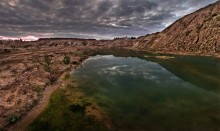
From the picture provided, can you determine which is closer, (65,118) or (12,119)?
(12,119)

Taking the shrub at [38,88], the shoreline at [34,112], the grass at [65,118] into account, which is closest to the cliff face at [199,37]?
the shrub at [38,88]

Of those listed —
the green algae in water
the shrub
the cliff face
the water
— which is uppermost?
the cliff face

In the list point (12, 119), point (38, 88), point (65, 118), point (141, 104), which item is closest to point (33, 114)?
point (12, 119)

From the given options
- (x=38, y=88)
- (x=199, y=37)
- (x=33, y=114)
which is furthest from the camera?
(x=199, y=37)

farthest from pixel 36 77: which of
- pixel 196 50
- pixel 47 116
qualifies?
pixel 196 50

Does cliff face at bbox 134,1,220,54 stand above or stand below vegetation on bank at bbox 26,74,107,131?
above

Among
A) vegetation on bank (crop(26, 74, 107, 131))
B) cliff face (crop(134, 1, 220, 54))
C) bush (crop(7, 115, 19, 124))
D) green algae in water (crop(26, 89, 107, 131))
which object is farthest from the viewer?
cliff face (crop(134, 1, 220, 54))

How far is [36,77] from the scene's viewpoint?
129ft

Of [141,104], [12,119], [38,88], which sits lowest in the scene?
[141,104]

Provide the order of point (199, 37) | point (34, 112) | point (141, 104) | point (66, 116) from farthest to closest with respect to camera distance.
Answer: point (199, 37), point (141, 104), point (34, 112), point (66, 116)

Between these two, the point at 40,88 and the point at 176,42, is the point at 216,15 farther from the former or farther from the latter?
the point at 40,88

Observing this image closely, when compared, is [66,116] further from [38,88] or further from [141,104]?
[38,88]

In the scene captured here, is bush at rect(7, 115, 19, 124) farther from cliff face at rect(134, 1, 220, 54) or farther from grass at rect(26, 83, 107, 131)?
cliff face at rect(134, 1, 220, 54)

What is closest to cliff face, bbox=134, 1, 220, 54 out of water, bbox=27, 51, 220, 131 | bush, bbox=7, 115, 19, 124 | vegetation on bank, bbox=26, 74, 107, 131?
water, bbox=27, 51, 220, 131
